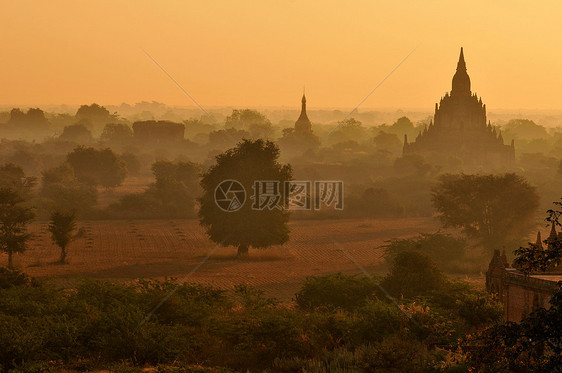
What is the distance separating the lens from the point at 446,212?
48.1m

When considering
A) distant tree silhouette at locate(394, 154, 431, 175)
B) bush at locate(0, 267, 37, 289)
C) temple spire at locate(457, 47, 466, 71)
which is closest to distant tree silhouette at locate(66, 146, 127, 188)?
distant tree silhouette at locate(394, 154, 431, 175)

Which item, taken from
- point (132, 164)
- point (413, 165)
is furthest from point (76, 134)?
point (413, 165)

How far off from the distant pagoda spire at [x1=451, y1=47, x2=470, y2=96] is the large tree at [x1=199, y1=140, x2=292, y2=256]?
6146 centimetres

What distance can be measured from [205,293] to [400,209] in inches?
1759

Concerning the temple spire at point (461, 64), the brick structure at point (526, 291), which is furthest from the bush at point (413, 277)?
the temple spire at point (461, 64)

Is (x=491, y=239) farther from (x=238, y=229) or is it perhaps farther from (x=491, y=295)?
(x=491, y=295)

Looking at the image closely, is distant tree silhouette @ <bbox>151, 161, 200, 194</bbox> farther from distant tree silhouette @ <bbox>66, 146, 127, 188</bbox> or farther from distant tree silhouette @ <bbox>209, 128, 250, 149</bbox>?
distant tree silhouette @ <bbox>209, 128, 250, 149</bbox>

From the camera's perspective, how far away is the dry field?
121 ft

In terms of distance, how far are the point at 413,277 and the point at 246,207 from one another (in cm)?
1620

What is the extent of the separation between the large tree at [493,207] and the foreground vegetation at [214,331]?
21465 mm

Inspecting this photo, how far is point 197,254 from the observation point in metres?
44.5

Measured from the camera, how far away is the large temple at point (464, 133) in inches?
3846

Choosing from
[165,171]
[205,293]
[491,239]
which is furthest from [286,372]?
[165,171]

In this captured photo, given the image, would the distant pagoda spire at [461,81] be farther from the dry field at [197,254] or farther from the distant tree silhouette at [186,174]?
the dry field at [197,254]
